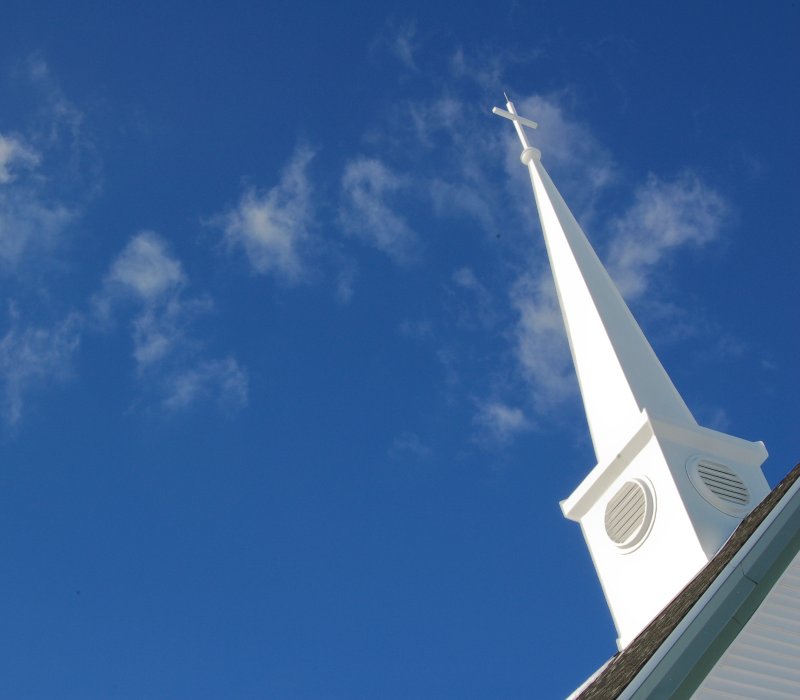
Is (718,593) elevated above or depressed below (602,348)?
below

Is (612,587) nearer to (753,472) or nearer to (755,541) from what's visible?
(753,472)

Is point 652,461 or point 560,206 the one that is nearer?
point 652,461

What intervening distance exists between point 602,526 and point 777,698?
389 inches

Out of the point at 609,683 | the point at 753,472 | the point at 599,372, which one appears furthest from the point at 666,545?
the point at 609,683

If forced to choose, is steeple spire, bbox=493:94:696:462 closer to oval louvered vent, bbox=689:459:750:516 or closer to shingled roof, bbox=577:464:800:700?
oval louvered vent, bbox=689:459:750:516

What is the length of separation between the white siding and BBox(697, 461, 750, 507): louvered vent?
8535 millimetres

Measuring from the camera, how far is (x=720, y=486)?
15.7 m

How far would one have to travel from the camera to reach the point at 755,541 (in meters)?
6.95

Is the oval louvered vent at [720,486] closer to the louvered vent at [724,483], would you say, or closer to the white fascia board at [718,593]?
the louvered vent at [724,483]

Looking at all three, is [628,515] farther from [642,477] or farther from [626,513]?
[642,477]

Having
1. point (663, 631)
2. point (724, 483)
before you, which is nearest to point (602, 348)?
point (724, 483)

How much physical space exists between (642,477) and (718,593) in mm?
9612

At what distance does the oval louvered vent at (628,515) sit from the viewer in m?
15.7

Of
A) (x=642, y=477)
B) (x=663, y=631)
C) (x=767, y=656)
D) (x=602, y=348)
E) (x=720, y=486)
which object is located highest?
(x=602, y=348)
